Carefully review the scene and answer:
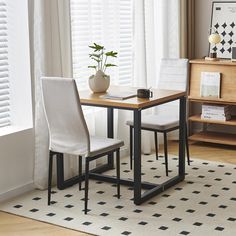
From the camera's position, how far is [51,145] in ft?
13.4

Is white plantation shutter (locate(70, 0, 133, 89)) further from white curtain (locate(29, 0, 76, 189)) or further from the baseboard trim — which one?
the baseboard trim

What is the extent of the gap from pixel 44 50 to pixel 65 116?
27.0 inches

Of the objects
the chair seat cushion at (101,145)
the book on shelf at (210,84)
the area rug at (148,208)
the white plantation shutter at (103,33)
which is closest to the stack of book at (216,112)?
the book on shelf at (210,84)

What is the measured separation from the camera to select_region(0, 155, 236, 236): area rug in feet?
12.0

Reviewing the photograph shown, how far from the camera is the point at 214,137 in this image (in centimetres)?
587

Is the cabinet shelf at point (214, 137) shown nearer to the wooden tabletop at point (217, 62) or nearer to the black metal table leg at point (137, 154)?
the wooden tabletop at point (217, 62)

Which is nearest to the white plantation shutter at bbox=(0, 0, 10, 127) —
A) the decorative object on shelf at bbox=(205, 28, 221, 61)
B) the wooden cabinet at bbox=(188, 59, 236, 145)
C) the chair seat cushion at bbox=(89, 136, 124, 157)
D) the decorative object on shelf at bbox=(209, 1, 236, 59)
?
the chair seat cushion at bbox=(89, 136, 124, 157)

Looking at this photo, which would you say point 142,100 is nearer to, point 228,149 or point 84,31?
point 84,31

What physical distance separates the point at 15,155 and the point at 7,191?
0.93 ft

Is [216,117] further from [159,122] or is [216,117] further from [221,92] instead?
[159,122]

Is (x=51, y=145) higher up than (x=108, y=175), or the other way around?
(x=51, y=145)

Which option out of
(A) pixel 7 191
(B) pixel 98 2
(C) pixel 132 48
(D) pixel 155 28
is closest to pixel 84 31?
(B) pixel 98 2

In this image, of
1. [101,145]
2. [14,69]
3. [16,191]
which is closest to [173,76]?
[101,145]

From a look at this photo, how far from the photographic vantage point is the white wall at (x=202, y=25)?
241 inches
